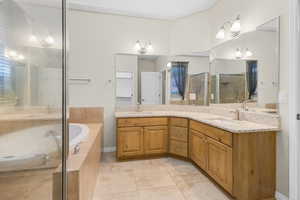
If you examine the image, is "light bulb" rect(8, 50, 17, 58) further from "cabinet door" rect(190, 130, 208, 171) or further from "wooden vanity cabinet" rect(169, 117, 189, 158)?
"wooden vanity cabinet" rect(169, 117, 189, 158)

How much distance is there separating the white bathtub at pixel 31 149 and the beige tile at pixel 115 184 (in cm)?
110

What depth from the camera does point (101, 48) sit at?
11.1 ft

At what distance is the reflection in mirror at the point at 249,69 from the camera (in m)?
2.00

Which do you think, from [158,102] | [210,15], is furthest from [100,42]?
[210,15]

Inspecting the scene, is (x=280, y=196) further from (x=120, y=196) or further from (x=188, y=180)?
(x=120, y=196)

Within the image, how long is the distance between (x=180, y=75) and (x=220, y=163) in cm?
191

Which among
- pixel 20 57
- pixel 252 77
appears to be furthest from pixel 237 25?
pixel 20 57

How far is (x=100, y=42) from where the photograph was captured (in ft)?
11.1

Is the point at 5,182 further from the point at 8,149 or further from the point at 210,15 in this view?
the point at 210,15

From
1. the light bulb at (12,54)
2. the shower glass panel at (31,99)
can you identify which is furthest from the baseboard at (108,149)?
the light bulb at (12,54)

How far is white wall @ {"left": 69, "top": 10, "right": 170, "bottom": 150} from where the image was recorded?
329cm

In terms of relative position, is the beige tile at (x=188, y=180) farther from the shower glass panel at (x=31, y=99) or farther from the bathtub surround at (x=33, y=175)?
the shower glass panel at (x=31, y=99)

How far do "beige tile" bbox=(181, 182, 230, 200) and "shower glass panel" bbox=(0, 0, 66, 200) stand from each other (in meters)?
1.40

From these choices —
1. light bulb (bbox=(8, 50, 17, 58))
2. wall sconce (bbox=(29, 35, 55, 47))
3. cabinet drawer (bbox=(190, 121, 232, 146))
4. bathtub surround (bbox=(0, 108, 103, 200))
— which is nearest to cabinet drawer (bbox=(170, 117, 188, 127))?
cabinet drawer (bbox=(190, 121, 232, 146))
